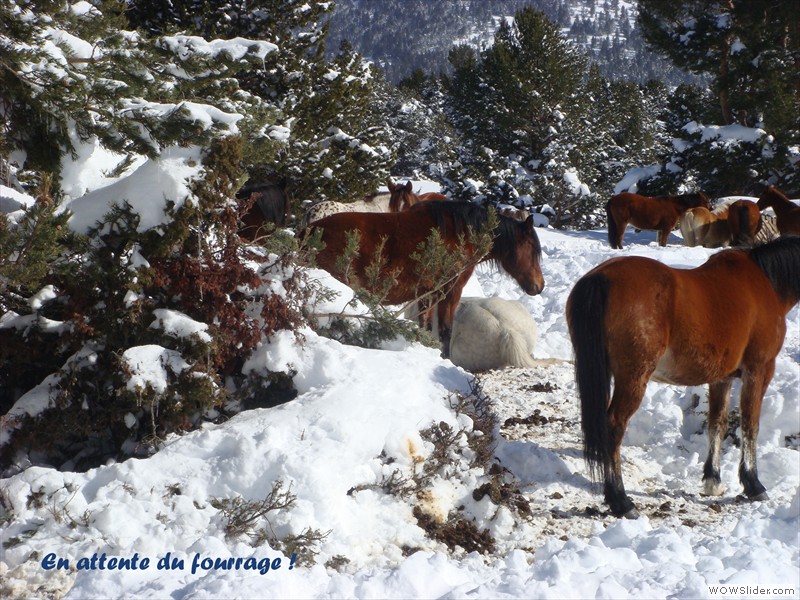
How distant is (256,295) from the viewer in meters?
4.29

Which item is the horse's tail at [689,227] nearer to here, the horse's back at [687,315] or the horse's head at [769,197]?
the horse's head at [769,197]

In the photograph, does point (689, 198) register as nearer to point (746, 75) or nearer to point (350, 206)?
point (746, 75)

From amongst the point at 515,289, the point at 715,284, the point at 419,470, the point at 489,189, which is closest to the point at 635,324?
the point at 715,284

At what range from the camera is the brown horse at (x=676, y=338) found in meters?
4.36

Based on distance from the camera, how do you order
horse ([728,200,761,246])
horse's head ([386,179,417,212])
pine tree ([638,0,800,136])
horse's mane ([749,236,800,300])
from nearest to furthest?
horse's mane ([749,236,800,300]) < horse's head ([386,179,417,212]) < horse ([728,200,761,246]) < pine tree ([638,0,800,136])

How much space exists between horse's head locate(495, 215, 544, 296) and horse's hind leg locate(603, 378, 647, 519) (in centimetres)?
304

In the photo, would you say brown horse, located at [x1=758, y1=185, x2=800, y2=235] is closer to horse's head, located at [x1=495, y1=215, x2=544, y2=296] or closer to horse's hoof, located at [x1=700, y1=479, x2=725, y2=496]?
horse's head, located at [x1=495, y1=215, x2=544, y2=296]

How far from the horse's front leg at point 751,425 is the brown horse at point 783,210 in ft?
31.9

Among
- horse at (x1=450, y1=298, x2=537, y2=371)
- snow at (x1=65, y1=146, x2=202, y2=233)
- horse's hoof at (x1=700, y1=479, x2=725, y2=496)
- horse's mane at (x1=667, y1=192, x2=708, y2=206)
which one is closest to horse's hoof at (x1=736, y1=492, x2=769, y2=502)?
horse's hoof at (x1=700, y1=479, x2=725, y2=496)

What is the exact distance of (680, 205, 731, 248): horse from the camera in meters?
15.7

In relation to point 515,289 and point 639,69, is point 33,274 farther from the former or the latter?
point 639,69

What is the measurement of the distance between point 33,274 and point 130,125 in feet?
4.11

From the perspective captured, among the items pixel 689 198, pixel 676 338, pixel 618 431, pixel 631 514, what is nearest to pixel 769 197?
pixel 689 198

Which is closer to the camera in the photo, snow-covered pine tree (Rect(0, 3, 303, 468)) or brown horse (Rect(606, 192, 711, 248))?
snow-covered pine tree (Rect(0, 3, 303, 468))
